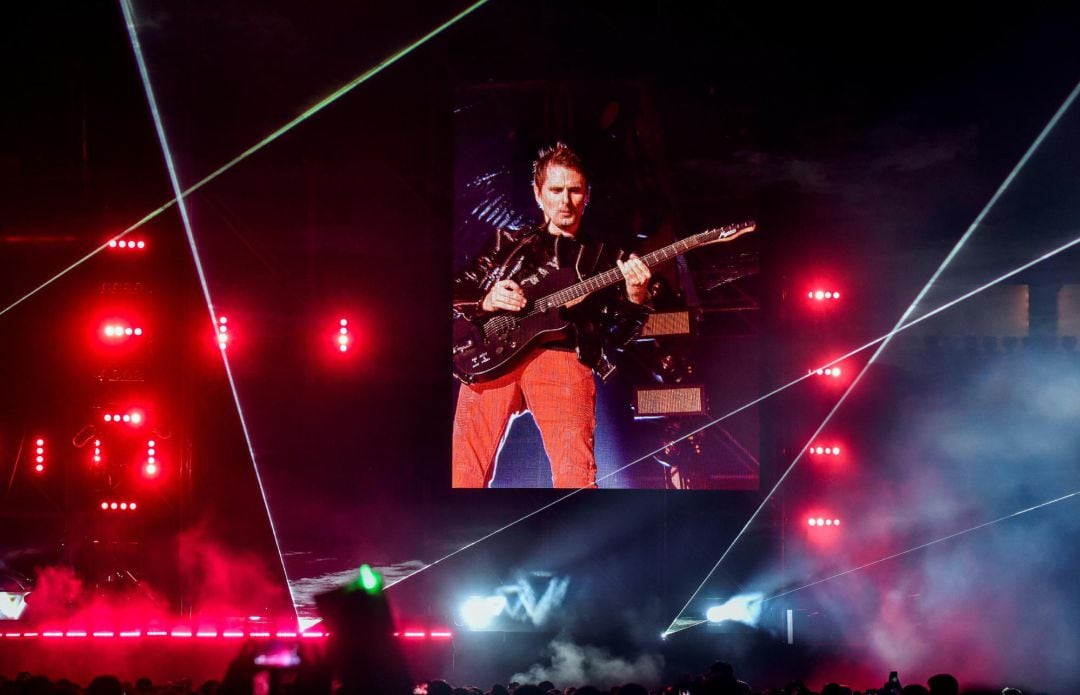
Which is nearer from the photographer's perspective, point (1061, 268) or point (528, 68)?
point (528, 68)

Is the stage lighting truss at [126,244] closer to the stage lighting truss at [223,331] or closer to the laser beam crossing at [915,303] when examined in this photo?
the stage lighting truss at [223,331]

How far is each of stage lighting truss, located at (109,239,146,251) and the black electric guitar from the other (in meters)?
3.23

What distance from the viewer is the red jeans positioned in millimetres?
8750

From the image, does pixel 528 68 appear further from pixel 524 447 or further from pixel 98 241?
pixel 98 241

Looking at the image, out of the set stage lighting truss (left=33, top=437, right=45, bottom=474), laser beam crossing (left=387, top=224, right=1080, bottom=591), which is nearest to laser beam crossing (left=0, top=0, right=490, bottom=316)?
stage lighting truss (left=33, top=437, right=45, bottom=474)

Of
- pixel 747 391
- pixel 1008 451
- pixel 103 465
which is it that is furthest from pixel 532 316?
pixel 1008 451

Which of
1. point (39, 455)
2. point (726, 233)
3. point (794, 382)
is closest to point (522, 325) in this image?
point (726, 233)

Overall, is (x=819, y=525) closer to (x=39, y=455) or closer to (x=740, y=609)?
(x=740, y=609)

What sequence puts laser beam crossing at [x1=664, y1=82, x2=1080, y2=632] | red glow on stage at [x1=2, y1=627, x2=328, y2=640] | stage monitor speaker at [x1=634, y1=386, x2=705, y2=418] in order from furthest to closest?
A: laser beam crossing at [x1=664, y1=82, x2=1080, y2=632] → stage monitor speaker at [x1=634, y1=386, x2=705, y2=418] → red glow on stage at [x1=2, y1=627, x2=328, y2=640]

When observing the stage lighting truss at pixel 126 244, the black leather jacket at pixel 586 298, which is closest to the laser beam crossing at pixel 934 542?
the black leather jacket at pixel 586 298

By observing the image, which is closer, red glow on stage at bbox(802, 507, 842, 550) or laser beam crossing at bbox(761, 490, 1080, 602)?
red glow on stage at bbox(802, 507, 842, 550)

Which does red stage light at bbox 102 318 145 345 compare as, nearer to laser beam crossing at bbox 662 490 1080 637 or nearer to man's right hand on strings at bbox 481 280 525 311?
man's right hand on strings at bbox 481 280 525 311

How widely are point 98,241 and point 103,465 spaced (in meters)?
2.17

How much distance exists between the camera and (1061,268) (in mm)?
10164
